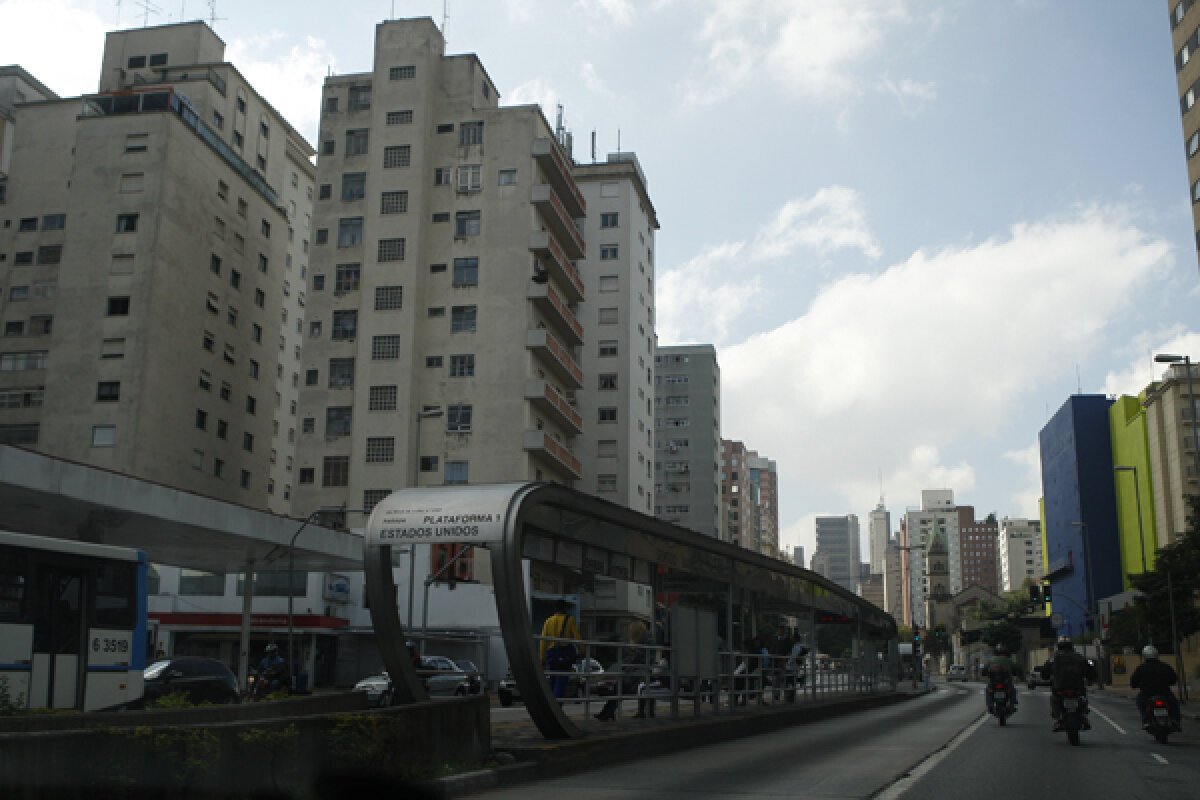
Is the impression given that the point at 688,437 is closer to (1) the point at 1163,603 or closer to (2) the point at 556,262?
(2) the point at 556,262

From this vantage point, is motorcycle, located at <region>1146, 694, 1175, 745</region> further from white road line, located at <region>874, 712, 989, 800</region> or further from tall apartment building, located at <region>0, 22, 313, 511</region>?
tall apartment building, located at <region>0, 22, 313, 511</region>

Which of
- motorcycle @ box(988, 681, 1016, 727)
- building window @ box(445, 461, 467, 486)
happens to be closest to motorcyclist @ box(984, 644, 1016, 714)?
motorcycle @ box(988, 681, 1016, 727)

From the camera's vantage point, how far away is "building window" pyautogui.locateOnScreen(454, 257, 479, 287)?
187 ft

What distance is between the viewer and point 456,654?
4716 cm

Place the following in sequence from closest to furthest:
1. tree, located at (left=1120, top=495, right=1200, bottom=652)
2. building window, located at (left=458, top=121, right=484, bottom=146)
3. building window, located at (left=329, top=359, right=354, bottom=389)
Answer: tree, located at (left=1120, top=495, right=1200, bottom=652) < building window, located at (left=329, top=359, right=354, bottom=389) < building window, located at (left=458, top=121, right=484, bottom=146)

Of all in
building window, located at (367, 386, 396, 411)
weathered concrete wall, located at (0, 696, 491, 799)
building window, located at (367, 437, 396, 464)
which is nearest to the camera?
weathered concrete wall, located at (0, 696, 491, 799)

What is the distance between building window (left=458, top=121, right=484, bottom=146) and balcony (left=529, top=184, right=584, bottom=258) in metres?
4.43

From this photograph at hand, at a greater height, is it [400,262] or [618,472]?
[400,262]

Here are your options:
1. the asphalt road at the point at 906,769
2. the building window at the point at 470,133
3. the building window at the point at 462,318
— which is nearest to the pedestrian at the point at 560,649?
A: the asphalt road at the point at 906,769

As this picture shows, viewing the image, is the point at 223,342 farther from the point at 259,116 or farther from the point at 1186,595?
the point at 1186,595

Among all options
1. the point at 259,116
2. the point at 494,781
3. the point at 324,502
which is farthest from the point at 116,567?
the point at 259,116

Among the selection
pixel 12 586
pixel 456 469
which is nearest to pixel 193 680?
pixel 12 586

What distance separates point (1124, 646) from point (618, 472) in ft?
98.4

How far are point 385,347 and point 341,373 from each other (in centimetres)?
268
